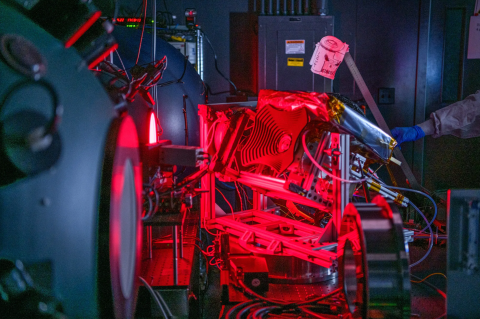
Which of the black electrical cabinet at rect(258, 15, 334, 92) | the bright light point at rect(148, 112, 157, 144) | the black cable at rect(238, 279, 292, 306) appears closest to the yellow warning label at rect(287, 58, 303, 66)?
the black electrical cabinet at rect(258, 15, 334, 92)

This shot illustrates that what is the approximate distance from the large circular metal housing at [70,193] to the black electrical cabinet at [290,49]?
3137 mm

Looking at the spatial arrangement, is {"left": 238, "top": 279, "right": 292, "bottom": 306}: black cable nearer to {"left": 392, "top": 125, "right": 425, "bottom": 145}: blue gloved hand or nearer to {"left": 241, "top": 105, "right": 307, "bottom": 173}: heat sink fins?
{"left": 241, "top": 105, "right": 307, "bottom": 173}: heat sink fins

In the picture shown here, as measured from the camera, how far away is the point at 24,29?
81cm

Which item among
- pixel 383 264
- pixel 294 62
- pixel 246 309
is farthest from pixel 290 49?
pixel 383 264

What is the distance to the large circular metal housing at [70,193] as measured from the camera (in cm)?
79

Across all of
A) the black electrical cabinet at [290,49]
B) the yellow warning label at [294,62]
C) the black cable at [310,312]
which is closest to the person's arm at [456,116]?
the black electrical cabinet at [290,49]

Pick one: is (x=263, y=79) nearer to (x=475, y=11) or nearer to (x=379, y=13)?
(x=379, y=13)

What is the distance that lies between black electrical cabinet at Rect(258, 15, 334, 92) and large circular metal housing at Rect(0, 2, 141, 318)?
314 cm

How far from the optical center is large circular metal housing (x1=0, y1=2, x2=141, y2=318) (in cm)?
79

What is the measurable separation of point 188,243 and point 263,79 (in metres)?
2.24

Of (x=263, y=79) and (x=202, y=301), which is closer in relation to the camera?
(x=202, y=301)

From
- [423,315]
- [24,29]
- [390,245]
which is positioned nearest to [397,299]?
[390,245]

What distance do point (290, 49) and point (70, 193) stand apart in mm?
3378

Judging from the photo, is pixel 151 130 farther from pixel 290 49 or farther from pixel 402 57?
pixel 402 57
